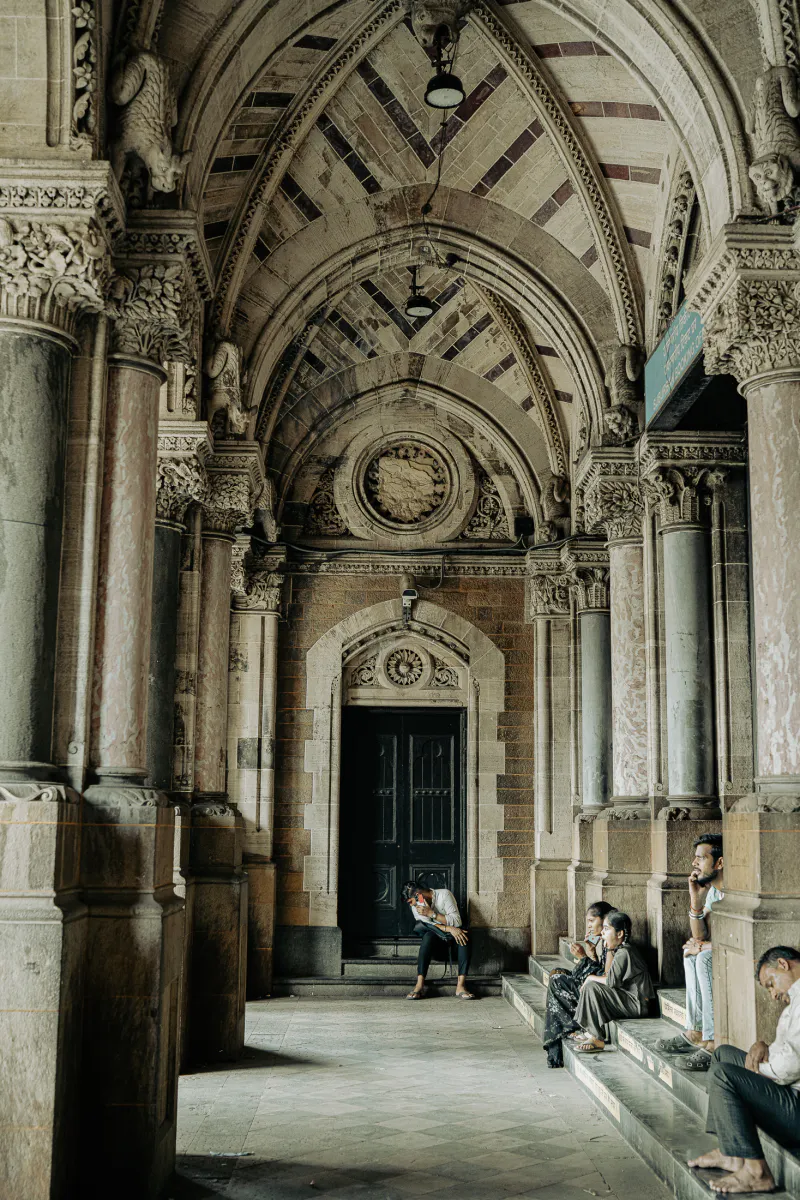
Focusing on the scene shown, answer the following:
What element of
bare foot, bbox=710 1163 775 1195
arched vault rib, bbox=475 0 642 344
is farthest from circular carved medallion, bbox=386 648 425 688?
bare foot, bbox=710 1163 775 1195

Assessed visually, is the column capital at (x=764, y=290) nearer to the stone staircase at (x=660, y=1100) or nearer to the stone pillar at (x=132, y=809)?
the stone pillar at (x=132, y=809)

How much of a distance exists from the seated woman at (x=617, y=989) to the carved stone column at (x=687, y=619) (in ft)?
0.88

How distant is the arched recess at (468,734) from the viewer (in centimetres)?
1459

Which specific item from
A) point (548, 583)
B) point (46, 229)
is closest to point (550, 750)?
point (548, 583)

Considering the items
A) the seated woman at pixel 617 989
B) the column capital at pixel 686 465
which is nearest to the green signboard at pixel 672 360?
the column capital at pixel 686 465

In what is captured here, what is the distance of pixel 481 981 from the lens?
46.2ft

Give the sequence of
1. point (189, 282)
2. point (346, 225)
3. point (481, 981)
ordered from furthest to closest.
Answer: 1. point (481, 981)
2. point (346, 225)
3. point (189, 282)

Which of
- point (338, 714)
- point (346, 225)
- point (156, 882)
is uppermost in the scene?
point (346, 225)

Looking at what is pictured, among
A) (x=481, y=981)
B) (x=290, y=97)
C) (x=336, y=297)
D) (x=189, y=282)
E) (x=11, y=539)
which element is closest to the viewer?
(x=11, y=539)

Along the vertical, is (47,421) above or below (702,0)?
below

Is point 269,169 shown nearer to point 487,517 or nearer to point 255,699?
point 487,517

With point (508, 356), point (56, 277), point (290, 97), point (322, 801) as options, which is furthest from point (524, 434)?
point (56, 277)

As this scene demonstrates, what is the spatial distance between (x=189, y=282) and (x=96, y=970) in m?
3.46

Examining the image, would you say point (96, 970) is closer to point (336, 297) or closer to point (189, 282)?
point (189, 282)
